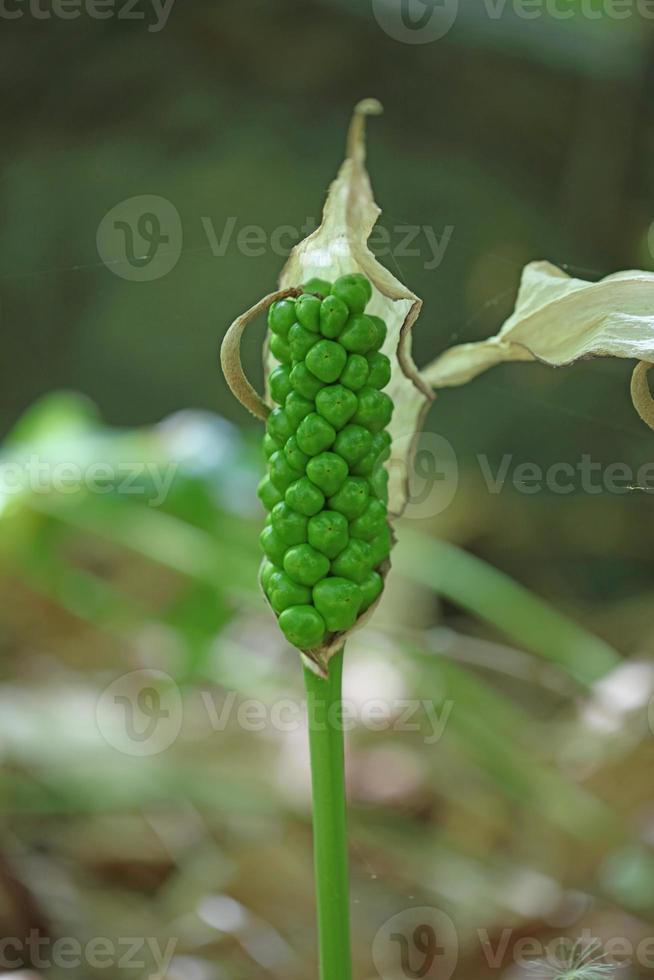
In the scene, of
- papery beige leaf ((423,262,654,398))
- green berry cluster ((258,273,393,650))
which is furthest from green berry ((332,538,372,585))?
papery beige leaf ((423,262,654,398))

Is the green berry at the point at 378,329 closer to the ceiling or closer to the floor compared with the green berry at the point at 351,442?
closer to the ceiling

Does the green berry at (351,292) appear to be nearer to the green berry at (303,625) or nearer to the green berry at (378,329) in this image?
the green berry at (378,329)

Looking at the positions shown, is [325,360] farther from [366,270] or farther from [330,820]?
[330,820]

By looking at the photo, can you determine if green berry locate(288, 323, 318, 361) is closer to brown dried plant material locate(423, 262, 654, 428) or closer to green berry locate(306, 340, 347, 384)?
green berry locate(306, 340, 347, 384)

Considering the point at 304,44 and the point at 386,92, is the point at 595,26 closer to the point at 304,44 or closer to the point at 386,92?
the point at 386,92

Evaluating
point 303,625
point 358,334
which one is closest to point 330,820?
point 303,625

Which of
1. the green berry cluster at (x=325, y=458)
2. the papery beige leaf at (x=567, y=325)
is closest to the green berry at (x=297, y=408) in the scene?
the green berry cluster at (x=325, y=458)
